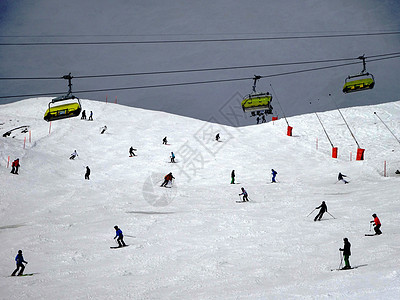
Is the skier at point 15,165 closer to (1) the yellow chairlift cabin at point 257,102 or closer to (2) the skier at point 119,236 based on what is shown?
(2) the skier at point 119,236

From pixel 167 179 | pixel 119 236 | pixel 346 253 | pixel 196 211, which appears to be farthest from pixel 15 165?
pixel 346 253

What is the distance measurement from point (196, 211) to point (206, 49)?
110 metres

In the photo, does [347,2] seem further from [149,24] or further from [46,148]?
[46,148]

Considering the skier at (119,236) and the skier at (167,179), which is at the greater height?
the skier at (167,179)

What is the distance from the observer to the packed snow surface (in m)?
13.5

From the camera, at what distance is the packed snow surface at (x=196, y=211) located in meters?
13.5

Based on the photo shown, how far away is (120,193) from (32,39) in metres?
135

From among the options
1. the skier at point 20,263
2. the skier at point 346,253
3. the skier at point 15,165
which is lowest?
the skier at point 20,263

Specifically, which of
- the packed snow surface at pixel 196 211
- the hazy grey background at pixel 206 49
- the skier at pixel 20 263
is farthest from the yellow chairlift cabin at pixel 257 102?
the hazy grey background at pixel 206 49

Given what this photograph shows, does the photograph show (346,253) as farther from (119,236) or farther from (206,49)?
(206,49)

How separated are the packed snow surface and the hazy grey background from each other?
48.4m

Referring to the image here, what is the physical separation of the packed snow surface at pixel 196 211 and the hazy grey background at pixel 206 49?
48.4 metres

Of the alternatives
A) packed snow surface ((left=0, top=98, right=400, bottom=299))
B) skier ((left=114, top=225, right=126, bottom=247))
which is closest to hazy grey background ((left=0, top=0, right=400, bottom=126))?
packed snow surface ((left=0, top=98, right=400, bottom=299))

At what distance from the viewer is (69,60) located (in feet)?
429
